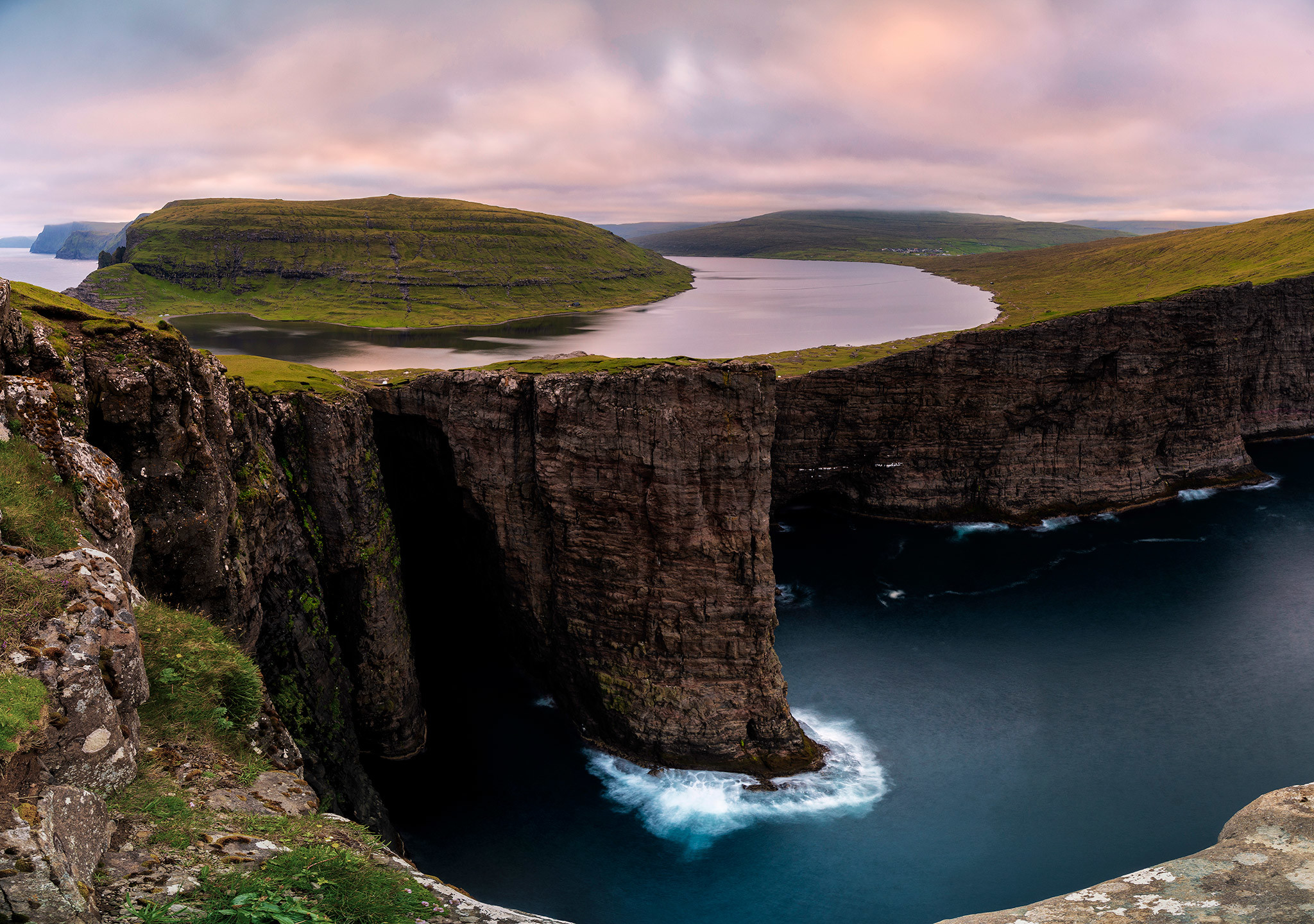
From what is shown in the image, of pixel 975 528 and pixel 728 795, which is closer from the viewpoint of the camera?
pixel 728 795

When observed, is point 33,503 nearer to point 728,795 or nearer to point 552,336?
point 728,795

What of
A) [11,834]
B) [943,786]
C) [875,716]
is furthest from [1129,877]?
[875,716]

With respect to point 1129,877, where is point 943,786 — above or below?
below

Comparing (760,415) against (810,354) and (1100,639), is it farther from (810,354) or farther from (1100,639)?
(810,354)

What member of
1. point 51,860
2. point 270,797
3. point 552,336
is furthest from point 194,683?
point 552,336

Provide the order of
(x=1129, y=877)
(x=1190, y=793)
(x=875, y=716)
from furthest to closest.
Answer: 1. (x=875, y=716)
2. (x=1190, y=793)
3. (x=1129, y=877)

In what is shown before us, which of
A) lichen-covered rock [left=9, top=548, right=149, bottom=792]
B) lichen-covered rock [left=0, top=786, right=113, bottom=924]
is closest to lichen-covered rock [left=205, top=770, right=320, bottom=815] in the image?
lichen-covered rock [left=9, top=548, right=149, bottom=792]
